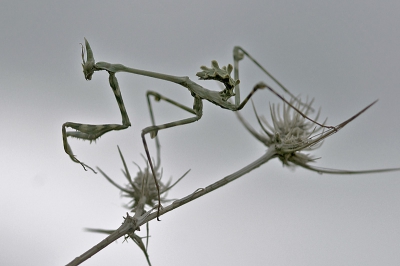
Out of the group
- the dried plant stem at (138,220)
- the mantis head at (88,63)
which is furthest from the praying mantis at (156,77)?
the dried plant stem at (138,220)

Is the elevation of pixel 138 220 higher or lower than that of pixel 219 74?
lower

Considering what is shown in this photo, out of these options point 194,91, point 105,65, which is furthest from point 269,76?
point 105,65

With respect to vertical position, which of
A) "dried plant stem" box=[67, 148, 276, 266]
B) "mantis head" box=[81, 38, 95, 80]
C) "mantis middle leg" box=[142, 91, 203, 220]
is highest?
"mantis head" box=[81, 38, 95, 80]

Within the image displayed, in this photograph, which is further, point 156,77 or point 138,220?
point 156,77

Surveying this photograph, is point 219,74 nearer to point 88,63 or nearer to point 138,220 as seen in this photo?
A: point 88,63

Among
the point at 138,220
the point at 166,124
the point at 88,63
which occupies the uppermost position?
the point at 88,63

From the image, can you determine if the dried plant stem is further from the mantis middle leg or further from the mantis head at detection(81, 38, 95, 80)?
the mantis head at detection(81, 38, 95, 80)

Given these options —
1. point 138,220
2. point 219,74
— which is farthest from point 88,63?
point 138,220

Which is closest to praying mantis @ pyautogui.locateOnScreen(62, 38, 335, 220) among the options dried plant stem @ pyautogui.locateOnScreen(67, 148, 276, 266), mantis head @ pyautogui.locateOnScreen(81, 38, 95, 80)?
mantis head @ pyautogui.locateOnScreen(81, 38, 95, 80)

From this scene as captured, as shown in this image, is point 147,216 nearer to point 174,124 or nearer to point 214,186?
point 214,186

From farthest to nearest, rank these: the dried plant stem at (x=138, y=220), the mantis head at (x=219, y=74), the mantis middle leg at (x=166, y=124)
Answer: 1. the mantis head at (x=219, y=74)
2. the mantis middle leg at (x=166, y=124)
3. the dried plant stem at (x=138, y=220)

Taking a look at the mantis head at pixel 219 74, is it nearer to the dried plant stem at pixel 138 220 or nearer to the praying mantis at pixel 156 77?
the praying mantis at pixel 156 77
